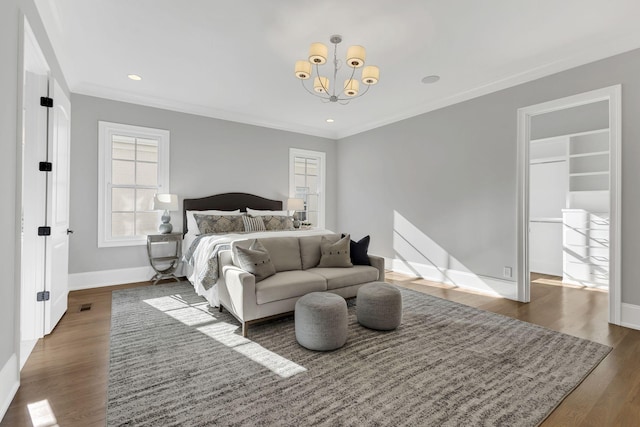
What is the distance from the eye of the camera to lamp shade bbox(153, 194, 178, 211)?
→ 4324 mm

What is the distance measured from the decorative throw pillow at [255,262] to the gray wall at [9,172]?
151cm

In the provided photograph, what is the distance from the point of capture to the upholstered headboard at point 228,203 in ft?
15.8

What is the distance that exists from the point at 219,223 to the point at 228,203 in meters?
0.79

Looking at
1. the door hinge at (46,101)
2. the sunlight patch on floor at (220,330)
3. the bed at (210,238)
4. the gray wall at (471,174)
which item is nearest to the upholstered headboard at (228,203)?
the bed at (210,238)

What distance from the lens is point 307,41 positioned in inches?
117

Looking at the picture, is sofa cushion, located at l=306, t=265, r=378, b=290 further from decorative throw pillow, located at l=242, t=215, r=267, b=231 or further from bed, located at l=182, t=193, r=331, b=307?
decorative throw pillow, located at l=242, t=215, r=267, b=231

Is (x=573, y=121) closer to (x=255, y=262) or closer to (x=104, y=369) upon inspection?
(x=255, y=262)

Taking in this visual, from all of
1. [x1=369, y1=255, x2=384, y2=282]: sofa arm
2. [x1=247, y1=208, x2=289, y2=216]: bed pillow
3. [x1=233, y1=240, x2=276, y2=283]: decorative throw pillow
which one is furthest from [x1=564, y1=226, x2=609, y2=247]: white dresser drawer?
[x1=233, y1=240, x2=276, y2=283]: decorative throw pillow

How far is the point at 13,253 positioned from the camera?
1856 mm

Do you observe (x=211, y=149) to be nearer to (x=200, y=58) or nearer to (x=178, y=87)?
(x=178, y=87)

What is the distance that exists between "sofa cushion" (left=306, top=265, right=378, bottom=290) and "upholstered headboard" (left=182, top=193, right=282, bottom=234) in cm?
244

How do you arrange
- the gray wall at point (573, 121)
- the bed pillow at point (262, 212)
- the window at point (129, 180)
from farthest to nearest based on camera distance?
the bed pillow at point (262, 212) < the gray wall at point (573, 121) < the window at point (129, 180)

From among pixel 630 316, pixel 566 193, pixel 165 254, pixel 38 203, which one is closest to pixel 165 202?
pixel 165 254

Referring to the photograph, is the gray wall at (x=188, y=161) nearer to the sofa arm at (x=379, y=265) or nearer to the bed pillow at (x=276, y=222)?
the bed pillow at (x=276, y=222)
